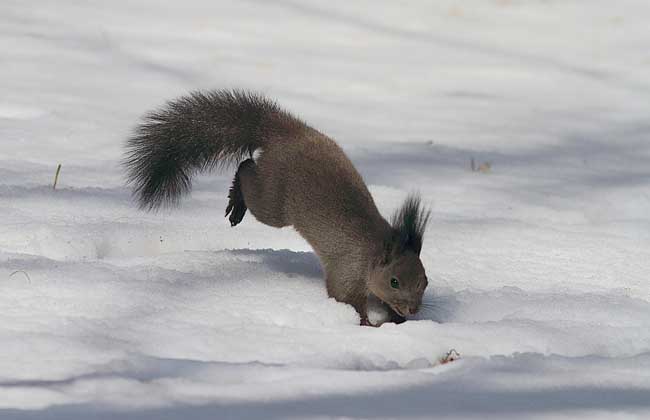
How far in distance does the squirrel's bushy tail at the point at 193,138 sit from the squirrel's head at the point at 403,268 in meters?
0.68

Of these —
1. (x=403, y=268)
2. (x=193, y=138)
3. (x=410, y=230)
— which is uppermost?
(x=193, y=138)

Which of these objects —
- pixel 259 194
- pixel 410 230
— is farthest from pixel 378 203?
pixel 410 230

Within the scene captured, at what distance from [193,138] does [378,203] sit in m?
1.11

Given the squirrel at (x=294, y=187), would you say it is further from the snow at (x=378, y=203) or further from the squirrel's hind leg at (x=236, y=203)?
the snow at (x=378, y=203)

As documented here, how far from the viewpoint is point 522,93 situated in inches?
286

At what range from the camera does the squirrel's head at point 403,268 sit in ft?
10.6

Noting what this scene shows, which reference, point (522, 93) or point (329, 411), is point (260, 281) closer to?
point (329, 411)

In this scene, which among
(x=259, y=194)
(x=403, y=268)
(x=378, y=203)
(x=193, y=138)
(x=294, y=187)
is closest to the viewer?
(x=403, y=268)

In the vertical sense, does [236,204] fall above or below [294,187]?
below

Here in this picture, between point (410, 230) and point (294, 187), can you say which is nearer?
point (410, 230)

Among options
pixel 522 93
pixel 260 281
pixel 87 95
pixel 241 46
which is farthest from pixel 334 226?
pixel 241 46

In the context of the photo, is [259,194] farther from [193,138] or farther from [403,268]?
[403,268]

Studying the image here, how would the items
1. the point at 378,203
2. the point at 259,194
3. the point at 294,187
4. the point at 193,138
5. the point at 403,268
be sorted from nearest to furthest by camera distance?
the point at 403,268, the point at 294,187, the point at 259,194, the point at 193,138, the point at 378,203

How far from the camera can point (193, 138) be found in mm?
3818
